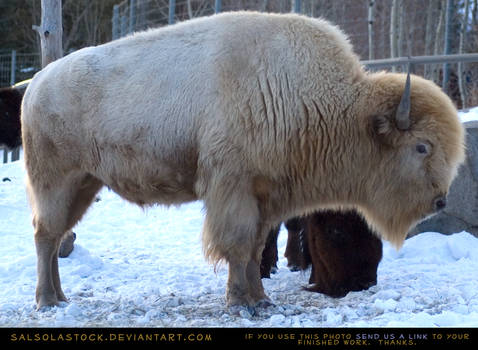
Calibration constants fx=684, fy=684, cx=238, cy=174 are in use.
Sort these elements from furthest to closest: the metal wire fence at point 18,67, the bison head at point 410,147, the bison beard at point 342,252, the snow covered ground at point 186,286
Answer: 1. the metal wire fence at point 18,67
2. the bison beard at point 342,252
3. the bison head at point 410,147
4. the snow covered ground at point 186,286

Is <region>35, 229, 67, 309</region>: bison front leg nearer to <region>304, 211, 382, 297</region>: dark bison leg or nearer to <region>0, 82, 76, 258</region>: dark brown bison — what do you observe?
<region>304, 211, 382, 297</region>: dark bison leg

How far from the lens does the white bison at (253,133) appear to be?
16.8 feet

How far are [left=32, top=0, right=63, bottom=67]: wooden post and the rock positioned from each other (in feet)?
15.4

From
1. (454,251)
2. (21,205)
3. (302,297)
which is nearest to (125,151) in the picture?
(302,297)

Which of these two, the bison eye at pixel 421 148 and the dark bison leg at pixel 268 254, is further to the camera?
the dark bison leg at pixel 268 254

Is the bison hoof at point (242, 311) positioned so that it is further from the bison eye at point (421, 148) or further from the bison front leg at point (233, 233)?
the bison eye at point (421, 148)

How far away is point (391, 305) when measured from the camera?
4.98 m

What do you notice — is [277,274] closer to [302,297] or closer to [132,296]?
[302,297]

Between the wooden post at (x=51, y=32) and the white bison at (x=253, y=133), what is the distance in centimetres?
247

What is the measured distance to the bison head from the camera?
201 inches

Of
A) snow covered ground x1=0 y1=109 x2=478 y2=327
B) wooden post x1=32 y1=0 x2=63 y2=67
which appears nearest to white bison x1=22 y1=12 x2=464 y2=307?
snow covered ground x1=0 y1=109 x2=478 y2=327

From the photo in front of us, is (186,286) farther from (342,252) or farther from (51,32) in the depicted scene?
(51,32)

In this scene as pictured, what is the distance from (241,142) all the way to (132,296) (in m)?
Answer: 1.86
